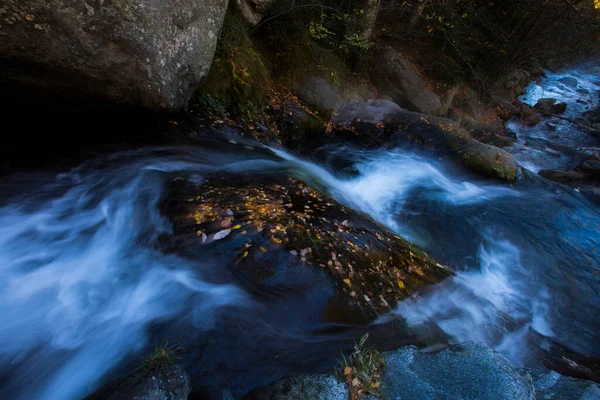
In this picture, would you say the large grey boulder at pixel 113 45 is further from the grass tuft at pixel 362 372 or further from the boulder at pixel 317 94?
the grass tuft at pixel 362 372

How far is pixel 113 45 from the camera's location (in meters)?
4.28

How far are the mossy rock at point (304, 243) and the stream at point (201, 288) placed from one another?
18 centimetres

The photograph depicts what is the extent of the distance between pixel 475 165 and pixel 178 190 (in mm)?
7368

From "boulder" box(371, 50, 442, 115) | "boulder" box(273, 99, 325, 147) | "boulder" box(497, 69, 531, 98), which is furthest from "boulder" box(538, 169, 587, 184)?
"boulder" box(273, 99, 325, 147)

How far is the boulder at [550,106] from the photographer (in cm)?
1585

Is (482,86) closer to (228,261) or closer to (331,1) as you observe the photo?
(331,1)

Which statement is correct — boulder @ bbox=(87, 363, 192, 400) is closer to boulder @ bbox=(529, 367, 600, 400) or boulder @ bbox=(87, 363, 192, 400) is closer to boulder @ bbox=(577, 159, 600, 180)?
boulder @ bbox=(529, 367, 600, 400)

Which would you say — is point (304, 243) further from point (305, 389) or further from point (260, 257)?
point (305, 389)

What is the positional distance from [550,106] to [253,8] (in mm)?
16104

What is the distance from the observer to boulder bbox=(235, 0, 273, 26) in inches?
272

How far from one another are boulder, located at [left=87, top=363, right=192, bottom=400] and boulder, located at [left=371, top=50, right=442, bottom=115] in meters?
10.5

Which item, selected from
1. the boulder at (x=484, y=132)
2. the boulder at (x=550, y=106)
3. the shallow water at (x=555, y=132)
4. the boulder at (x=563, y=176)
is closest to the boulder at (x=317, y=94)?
the boulder at (x=484, y=132)

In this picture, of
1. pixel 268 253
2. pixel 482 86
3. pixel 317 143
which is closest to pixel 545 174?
pixel 482 86

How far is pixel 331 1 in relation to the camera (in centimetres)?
888
